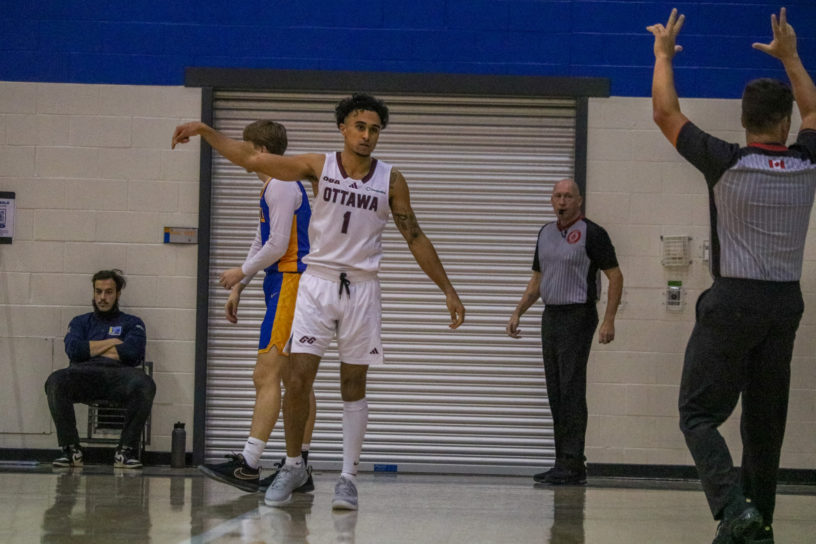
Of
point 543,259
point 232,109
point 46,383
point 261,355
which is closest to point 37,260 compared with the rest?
point 46,383

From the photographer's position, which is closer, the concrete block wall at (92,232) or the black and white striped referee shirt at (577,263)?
the black and white striped referee shirt at (577,263)

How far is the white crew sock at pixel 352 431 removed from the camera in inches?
191

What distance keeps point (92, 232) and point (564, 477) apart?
12.3 ft

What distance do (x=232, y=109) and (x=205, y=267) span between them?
1174 mm

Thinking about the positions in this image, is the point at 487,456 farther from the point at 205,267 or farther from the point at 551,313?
the point at 205,267

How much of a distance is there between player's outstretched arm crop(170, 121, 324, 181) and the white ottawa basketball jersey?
0.23 ft

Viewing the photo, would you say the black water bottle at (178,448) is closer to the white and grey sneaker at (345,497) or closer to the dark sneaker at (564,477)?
the dark sneaker at (564,477)

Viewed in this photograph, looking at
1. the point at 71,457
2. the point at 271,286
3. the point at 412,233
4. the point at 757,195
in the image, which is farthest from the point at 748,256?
the point at 71,457

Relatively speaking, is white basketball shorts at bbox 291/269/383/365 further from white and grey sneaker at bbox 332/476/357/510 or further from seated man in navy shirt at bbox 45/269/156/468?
seated man in navy shirt at bbox 45/269/156/468

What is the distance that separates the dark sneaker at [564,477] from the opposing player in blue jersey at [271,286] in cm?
179

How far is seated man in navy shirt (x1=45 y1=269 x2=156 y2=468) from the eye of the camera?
7164mm

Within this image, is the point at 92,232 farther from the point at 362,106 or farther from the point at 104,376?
the point at 362,106

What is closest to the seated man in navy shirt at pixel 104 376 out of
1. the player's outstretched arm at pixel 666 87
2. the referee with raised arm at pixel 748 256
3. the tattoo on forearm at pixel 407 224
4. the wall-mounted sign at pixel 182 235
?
the wall-mounted sign at pixel 182 235

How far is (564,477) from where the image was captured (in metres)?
6.55
